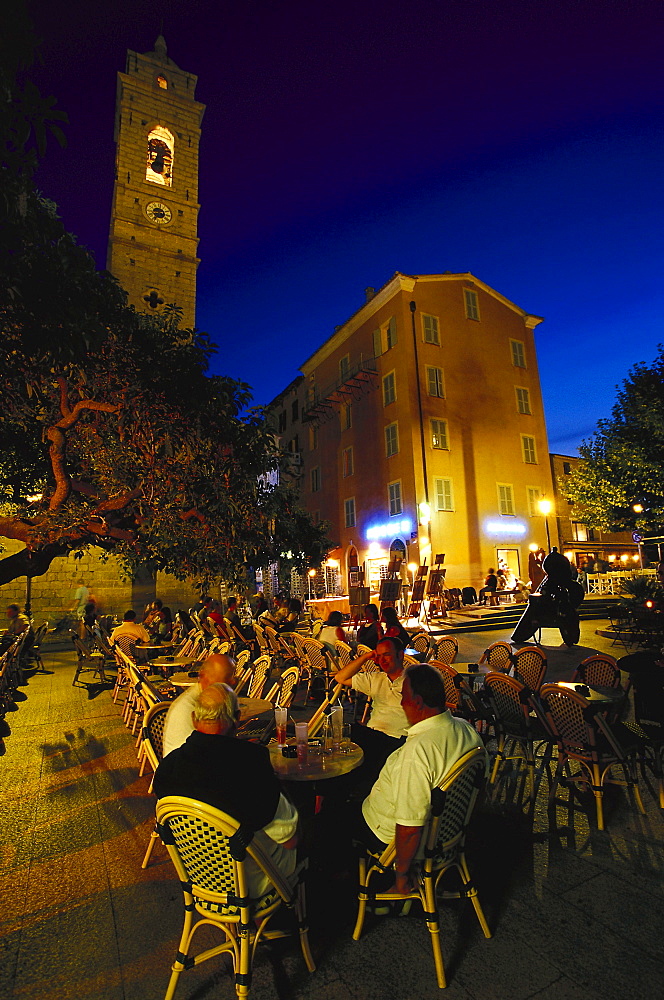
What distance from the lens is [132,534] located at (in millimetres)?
7441

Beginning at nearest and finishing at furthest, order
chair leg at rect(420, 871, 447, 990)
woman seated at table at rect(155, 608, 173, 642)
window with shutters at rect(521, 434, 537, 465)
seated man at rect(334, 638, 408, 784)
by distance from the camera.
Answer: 1. chair leg at rect(420, 871, 447, 990)
2. seated man at rect(334, 638, 408, 784)
3. woman seated at table at rect(155, 608, 173, 642)
4. window with shutters at rect(521, 434, 537, 465)

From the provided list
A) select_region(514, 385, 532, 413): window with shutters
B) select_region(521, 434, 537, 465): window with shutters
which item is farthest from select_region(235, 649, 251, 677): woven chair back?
select_region(514, 385, 532, 413): window with shutters

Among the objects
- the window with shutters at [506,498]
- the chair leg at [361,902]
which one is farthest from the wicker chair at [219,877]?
the window with shutters at [506,498]

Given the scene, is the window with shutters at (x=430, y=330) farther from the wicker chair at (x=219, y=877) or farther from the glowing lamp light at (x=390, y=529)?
the wicker chair at (x=219, y=877)

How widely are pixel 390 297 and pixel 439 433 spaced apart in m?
7.48

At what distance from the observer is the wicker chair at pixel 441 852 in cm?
223

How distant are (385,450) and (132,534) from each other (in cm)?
1796

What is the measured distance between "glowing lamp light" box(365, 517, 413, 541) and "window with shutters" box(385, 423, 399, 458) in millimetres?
3380

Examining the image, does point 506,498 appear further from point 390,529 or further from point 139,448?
point 139,448

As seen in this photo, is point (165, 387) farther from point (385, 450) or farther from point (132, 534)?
point (385, 450)

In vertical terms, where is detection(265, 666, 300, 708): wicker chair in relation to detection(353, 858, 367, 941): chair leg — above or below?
above

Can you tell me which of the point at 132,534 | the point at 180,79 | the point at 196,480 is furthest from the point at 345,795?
the point at 180,79

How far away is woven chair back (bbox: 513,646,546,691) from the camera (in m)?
5.90

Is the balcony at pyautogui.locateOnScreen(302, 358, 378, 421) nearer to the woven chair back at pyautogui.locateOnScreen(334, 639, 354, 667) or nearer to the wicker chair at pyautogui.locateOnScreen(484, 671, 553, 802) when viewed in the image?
the woven chair back at pyautogui.locateOnScreen(334, 639, 354, 667)
